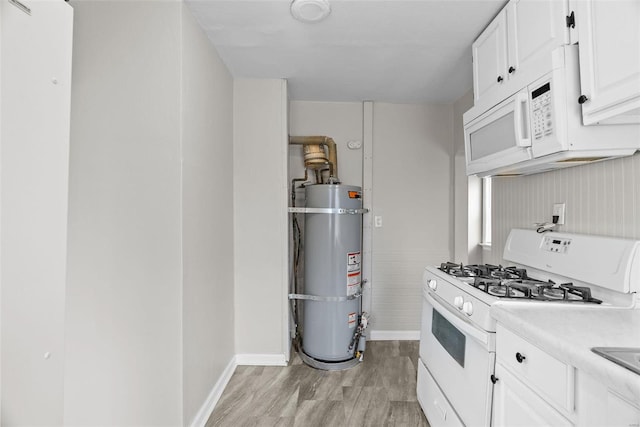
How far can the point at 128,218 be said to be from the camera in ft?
5.08

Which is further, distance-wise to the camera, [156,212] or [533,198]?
[533,198]

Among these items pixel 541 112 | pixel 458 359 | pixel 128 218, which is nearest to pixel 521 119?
pixel 541 112

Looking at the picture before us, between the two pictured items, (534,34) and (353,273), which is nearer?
(534,34)

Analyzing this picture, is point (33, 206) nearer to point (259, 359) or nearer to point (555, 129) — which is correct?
point (555, 129)

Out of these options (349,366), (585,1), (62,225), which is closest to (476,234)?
(349,366)

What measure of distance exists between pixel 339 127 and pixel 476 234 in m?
1.59

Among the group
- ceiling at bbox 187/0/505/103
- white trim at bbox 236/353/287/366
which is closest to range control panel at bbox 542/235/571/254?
ceiling at bbox 187/0/505/103

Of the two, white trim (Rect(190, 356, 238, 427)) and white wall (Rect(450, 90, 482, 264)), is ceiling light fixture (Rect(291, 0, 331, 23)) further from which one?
white trim (Rect(190, 356, 238, 427))

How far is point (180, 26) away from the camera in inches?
61.9

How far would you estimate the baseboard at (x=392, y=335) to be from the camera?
3.12 metres

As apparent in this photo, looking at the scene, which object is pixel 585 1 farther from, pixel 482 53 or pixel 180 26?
pixel 180 26

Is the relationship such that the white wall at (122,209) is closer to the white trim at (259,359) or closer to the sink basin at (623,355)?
the white trim at (259,359)

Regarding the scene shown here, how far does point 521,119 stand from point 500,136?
177 millimetres

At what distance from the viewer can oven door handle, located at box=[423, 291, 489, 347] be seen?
1272 millimetres
